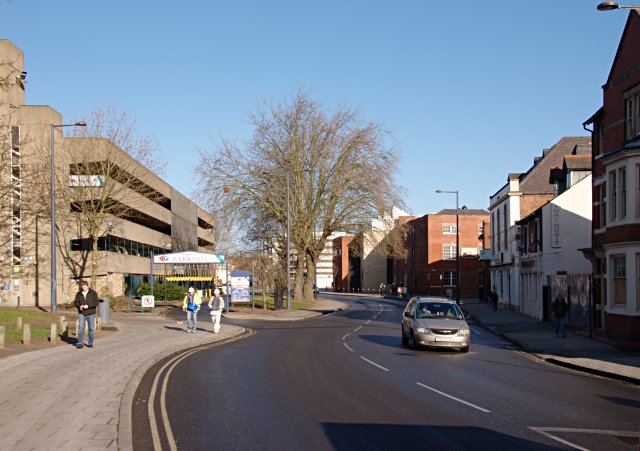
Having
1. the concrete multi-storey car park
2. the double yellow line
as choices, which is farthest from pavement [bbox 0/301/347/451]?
the concrete multi-storey car park

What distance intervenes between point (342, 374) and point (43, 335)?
12333 mm

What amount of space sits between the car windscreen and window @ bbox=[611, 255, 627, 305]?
6.65 meters

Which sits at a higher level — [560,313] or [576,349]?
[560,313]

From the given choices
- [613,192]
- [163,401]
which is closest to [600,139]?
[613,192]

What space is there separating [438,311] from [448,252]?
70.1m

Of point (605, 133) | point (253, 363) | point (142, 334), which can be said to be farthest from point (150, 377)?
point (605, 133)

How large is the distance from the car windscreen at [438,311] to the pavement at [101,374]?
2.80 m

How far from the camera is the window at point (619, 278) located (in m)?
24.9

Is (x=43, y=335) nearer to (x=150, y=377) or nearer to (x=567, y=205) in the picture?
(x=150, y=377)

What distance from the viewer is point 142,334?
2694 centimetres

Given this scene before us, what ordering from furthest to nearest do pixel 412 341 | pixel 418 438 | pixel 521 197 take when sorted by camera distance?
pixel 521 197, pixel 412 341, pixel 418 438

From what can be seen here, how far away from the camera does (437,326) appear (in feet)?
69.4

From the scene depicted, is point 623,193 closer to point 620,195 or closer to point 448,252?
point 620,195

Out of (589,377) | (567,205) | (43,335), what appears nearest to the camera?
(589,377)
